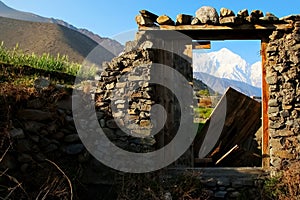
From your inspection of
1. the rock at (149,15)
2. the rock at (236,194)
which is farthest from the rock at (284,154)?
the rock at (149,15)

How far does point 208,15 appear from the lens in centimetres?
579

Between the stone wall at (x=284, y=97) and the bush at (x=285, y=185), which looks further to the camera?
the stone wall at (x=284, y=97)

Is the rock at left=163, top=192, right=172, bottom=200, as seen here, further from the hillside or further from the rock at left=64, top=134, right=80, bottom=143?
the hillside

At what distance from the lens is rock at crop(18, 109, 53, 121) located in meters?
5.22

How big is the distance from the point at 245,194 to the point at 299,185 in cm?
88

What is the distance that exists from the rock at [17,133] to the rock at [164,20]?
2.70 m

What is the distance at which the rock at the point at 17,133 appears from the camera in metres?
4.89

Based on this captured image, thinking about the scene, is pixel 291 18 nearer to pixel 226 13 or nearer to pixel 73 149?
pixel 226 13

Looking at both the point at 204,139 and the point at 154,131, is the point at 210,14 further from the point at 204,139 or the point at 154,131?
the point at 204,139

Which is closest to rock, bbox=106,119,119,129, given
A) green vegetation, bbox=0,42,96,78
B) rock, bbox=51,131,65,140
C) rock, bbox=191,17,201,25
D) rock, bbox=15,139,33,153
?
rock, bbox=51,131,65,140

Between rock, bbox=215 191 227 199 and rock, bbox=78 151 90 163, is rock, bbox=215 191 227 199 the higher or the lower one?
the lower one

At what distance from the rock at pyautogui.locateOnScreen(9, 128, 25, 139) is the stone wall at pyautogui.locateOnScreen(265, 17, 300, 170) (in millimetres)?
3791

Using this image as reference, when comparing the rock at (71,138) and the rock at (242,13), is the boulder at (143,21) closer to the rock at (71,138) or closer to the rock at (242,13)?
the rock at (242,13)

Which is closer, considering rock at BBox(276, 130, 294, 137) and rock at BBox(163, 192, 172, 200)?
rock at BBox(163, 192, 172, 200)
